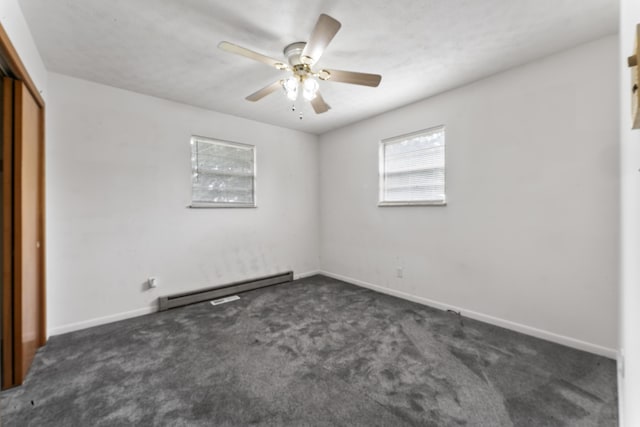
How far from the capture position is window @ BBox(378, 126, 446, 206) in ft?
10.4

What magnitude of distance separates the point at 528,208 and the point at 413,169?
4.35 feet

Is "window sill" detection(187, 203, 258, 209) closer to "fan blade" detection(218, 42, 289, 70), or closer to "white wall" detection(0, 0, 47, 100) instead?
"white wall" detection(0, 0, 47, 100)

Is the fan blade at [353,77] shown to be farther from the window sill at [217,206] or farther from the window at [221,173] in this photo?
the window sill at [217,206]

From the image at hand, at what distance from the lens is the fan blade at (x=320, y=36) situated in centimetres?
151

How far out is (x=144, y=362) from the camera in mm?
2070

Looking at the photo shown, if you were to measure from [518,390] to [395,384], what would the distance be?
79 centimetres

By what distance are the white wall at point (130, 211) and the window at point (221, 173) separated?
10 cm

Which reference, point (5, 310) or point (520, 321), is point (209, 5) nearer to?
point (5, 310)

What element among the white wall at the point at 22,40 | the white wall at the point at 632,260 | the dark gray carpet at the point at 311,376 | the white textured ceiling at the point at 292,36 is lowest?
the dark gray carpet at the point at 311,376

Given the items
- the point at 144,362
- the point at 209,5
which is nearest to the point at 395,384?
the point at 144,362

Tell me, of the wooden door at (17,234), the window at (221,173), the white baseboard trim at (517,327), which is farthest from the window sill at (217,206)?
the white baseboard trim at (517,327)

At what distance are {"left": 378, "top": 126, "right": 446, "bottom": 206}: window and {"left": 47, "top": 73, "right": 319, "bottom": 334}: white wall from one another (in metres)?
1.83

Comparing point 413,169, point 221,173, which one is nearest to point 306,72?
point 413,169

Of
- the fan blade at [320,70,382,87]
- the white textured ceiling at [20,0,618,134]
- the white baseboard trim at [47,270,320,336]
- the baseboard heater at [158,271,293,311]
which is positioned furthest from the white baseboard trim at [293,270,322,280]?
the fan blade at [320,70,382,87]
